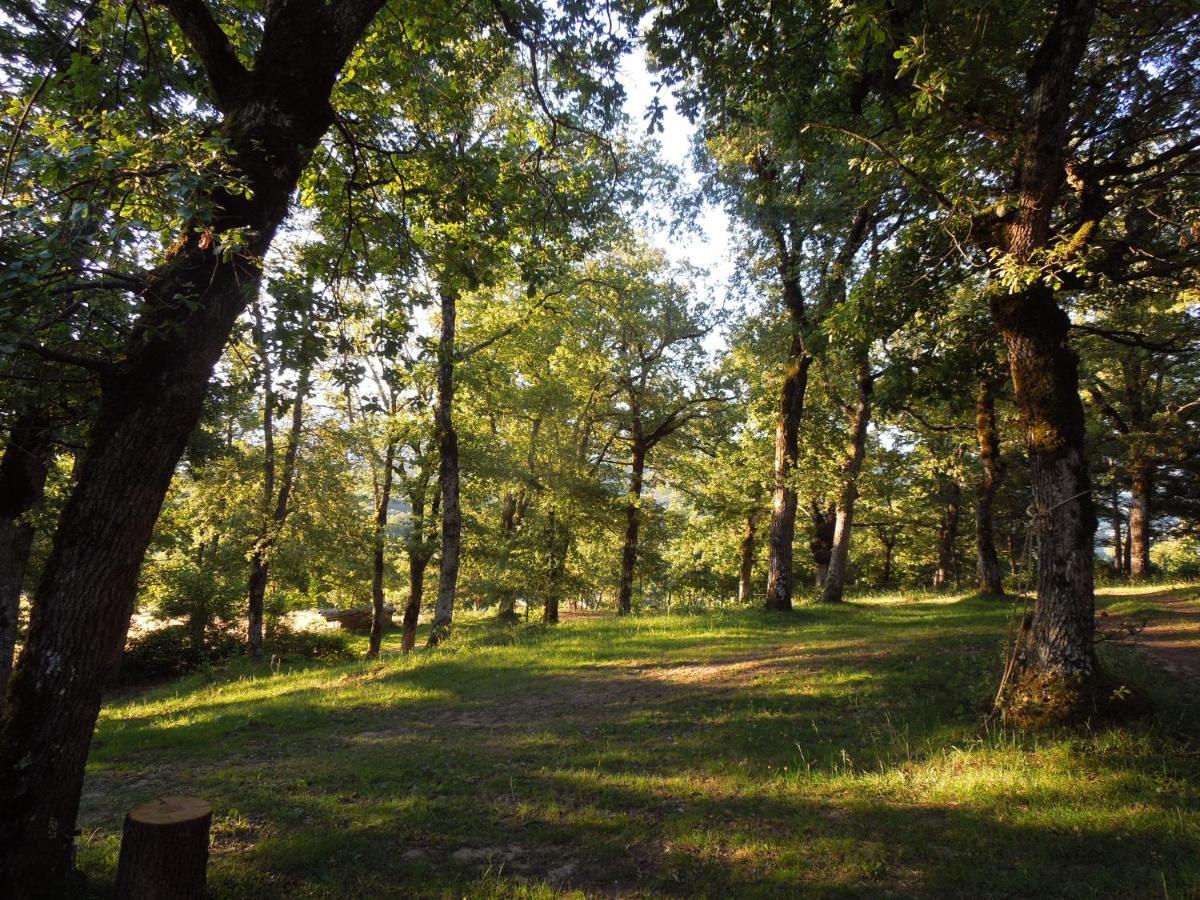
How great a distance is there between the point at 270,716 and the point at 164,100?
8250 millimetres

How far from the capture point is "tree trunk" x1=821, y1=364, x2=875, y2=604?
1574 cm

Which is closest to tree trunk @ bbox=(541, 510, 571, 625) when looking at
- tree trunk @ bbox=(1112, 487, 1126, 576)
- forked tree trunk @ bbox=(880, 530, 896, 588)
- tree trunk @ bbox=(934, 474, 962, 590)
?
tree trunk @ bbox=(934, 474, 962, 590)

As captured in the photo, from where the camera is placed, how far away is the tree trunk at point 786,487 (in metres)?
14.2

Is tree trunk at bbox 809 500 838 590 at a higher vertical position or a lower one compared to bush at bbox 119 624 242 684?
higher

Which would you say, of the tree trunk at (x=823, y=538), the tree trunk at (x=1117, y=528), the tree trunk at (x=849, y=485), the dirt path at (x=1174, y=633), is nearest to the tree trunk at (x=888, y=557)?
the tree trunk at (x=1117, y=528)

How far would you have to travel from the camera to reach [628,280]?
19.5 meters

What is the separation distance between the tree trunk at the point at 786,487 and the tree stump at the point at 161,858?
12.3m

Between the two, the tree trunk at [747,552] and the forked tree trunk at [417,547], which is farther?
the tree trunk at [747,552]

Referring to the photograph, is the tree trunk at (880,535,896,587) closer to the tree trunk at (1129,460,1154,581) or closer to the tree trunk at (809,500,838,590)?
the tree trunk at (809,500,838,590)

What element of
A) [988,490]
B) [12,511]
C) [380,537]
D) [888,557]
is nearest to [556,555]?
[380,537]

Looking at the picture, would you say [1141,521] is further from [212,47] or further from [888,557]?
[212,47]

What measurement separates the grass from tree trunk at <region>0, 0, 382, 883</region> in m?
1.15

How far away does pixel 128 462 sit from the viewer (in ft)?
11.8

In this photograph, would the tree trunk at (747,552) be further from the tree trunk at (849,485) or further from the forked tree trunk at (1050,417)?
the forked tree trunk at (1050,417)
